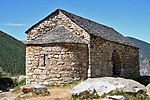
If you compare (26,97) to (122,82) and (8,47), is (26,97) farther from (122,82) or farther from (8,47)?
(8,47)

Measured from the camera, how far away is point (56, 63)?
17328mm

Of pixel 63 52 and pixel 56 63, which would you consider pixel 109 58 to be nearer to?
pixel 63 52

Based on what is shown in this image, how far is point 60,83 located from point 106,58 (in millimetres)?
4877

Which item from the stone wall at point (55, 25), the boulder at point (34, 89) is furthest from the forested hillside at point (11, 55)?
the boulder at point (34, 89)

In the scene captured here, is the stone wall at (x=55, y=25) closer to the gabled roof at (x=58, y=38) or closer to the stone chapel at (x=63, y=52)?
the stone chapel at (x=63, y=52)

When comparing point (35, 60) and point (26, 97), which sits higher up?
point (35, 60)

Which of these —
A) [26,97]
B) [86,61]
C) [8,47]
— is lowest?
[26,97]

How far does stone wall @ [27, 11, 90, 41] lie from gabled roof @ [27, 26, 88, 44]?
0.44 meters

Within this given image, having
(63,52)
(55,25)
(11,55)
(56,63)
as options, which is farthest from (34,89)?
(11,55)

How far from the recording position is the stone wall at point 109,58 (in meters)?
→ 19.0

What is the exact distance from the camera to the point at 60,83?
17234 mm

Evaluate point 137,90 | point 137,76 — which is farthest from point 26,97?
point 137,76

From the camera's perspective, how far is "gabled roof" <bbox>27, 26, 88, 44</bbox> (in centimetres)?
1755

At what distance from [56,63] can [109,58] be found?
17.3ft
